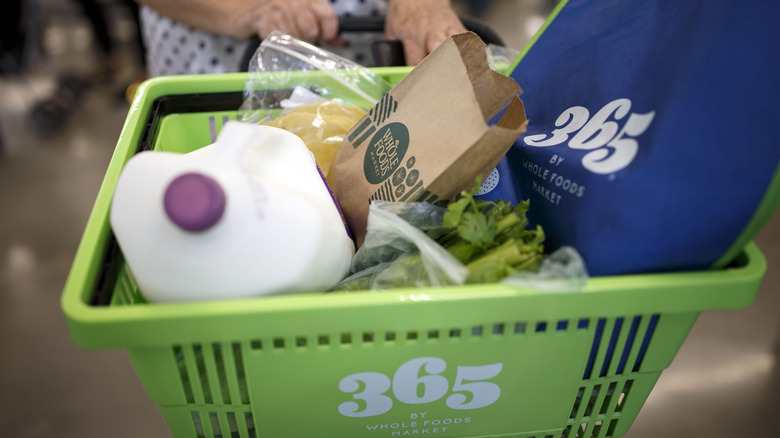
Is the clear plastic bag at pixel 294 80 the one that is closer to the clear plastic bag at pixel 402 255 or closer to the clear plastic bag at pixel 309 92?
the clear plastic bag at pixel 309 92

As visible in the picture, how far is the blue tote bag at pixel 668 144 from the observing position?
50 centimetres

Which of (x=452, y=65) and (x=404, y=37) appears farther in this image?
(x=404, y=37)

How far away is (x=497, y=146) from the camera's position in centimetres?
60

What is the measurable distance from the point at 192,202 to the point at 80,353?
1.16m

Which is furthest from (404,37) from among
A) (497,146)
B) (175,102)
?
(497,146)

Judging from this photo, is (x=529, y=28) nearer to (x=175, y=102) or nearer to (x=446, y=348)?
(x=175, y=102)

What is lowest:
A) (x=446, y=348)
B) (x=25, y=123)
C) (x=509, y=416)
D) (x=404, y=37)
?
(x=25, y=123)

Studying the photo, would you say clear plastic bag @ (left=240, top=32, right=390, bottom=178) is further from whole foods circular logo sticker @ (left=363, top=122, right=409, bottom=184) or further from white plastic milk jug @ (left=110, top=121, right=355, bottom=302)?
white plastic milk jug @ (left=110, top=121, right=355, bottom=302)

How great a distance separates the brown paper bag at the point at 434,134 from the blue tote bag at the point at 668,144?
0.29 ft

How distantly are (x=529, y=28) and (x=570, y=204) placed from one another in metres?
3.05

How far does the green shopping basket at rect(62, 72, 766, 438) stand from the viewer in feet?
1.63

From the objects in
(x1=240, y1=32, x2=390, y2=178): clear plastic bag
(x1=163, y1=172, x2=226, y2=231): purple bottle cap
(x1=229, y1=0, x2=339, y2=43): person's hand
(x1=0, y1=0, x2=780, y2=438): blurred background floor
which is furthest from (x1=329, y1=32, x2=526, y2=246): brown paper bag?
(x1=0, y1=0, x2=780, y2=438): blurred background floor

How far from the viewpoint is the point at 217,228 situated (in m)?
0.50

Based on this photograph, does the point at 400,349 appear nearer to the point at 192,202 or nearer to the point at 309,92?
the point at 192,202
